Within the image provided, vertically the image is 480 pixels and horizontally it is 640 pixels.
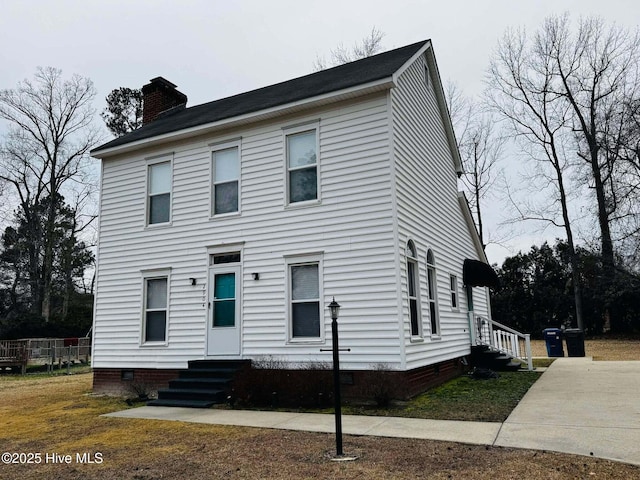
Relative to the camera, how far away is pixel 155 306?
11.7m

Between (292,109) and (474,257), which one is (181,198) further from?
(474,257)

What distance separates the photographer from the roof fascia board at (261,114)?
9461mm

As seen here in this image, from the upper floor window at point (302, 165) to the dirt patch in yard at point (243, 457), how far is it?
5013 millimetres

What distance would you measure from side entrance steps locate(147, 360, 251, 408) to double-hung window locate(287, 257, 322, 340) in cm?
132

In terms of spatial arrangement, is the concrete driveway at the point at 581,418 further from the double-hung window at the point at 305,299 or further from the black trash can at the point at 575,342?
the black trash can at the point at 575,342

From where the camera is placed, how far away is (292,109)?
10367mm

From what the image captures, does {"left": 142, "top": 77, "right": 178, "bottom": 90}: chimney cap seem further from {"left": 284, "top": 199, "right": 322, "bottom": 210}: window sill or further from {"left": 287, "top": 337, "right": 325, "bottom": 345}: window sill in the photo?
{"left": 287, "top": 337, "right": 325, "bottom": 345}: window sill

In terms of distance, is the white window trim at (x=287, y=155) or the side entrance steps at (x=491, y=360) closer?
the white window trim at (x=287, y=155)

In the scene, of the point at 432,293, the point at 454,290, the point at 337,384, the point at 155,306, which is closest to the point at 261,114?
the point at 155,306

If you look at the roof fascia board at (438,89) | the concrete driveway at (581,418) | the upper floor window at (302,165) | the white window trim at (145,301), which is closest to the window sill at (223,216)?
the upper floor window at (302,165)

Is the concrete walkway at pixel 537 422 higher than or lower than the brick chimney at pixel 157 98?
lower

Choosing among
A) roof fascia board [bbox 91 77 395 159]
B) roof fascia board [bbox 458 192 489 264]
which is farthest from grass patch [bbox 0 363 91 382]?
roof fascia board [bbox 458 192 489 264]

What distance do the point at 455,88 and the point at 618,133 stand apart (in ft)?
30.4

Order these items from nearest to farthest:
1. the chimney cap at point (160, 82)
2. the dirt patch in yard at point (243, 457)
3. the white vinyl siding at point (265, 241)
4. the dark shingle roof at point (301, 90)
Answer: the dirt patch in yard at point (243, 457) < the white vinyl siding at point (265, 241) < the dark shingle roof at point (301, 90) < the chimney cap at point (160, 82)
